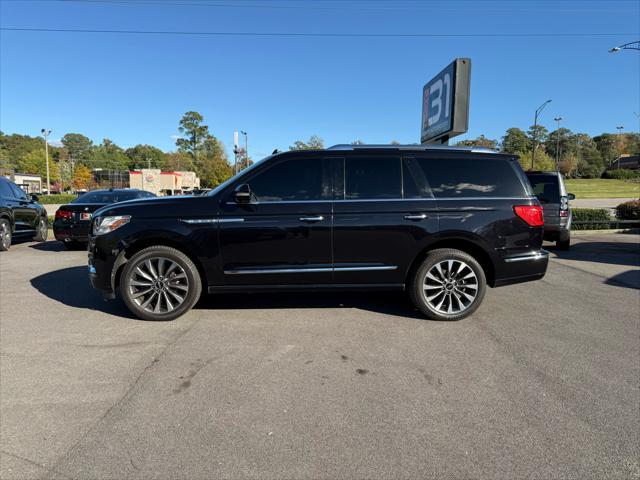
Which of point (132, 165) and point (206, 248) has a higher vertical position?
point (132, 165)

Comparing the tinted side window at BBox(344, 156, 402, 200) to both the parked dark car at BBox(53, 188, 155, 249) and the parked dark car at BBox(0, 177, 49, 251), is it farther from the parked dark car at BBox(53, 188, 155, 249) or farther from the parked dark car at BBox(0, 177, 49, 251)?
the parked dark car at BBox(0, 177, 49, 251)

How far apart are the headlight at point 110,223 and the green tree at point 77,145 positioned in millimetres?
144775

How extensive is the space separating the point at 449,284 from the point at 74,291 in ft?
17.5

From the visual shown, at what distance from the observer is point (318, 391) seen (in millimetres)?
3066

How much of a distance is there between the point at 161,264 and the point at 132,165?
15428 cm

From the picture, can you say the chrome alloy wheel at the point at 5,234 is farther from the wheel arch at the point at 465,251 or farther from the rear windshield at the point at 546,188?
the rear windshield at the point at 546,188

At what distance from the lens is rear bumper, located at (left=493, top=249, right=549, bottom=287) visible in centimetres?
471

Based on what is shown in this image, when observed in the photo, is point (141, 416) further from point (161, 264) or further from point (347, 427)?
point (161, 264)

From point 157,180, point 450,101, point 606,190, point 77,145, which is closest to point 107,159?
point 77,145

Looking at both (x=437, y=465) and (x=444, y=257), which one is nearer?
(x=437, y=465)

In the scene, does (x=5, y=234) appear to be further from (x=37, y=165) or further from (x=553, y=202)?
(x=37, y=165)

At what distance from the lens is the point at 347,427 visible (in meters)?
2.62

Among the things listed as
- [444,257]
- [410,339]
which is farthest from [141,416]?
[444,257]

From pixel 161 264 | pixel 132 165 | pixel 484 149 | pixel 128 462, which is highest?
pixel 132 165
